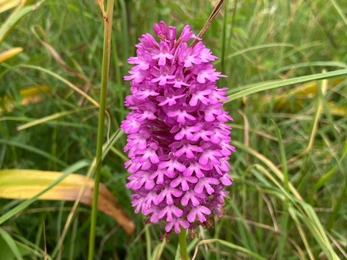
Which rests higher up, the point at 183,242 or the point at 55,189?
the point at 55,189

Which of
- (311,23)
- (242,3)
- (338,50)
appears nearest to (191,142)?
(338,50)

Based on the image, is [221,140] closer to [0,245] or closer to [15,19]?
[15,19]

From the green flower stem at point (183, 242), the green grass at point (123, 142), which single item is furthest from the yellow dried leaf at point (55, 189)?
the green flower stem at point (183, 242)

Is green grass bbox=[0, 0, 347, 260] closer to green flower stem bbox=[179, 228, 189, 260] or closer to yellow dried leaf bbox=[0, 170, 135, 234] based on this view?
yellow dried leaf bbox=[0, 170, 135, 234]

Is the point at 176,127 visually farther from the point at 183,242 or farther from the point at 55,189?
the point at 55,189

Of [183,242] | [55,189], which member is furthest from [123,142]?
[183,242]

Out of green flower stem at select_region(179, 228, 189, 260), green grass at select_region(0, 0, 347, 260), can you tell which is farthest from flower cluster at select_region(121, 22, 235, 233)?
green grass at select_region(0, 0, 347, 260)
